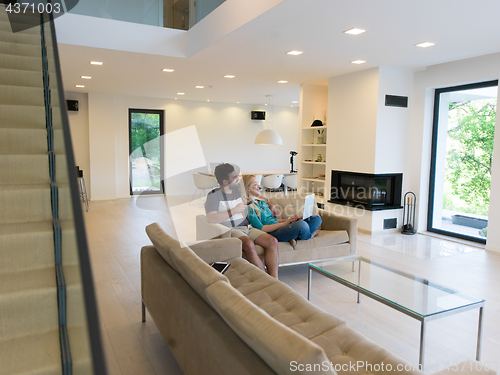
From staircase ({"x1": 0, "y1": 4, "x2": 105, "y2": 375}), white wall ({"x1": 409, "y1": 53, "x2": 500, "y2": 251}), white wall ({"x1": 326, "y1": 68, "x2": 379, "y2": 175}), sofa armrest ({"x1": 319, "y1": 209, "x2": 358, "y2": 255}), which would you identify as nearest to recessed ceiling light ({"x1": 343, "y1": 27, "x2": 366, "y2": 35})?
white wall ({"x1": 326, "y1": 68, "x2": 379, "y2": 175})

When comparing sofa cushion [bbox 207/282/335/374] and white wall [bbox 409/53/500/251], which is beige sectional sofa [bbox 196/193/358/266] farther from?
white wall [bbox 409/53/500/251]

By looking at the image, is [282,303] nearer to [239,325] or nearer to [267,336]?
[239,325]

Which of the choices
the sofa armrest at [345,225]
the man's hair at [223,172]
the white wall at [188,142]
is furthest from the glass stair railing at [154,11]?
the white wall at [188,142]

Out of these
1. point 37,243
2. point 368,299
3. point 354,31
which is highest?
point 354,31

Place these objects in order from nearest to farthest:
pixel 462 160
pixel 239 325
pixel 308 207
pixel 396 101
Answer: pixel 239 325 < pixel 308 207 < pixel 462 160 < pixel 396 101

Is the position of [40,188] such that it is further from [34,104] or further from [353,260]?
[353,260]

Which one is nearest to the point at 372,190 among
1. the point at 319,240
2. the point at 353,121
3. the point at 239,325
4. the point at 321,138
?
the point at 353,121

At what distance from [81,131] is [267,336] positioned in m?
9.05

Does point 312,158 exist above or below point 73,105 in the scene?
below

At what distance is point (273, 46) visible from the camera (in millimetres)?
4539

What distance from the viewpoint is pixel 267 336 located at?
4.18 ft

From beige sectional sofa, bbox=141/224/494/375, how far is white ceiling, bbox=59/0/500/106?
2.36m

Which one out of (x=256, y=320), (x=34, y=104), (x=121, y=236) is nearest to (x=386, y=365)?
(x=256, y=320)

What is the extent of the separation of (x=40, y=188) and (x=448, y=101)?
19.2 ft
